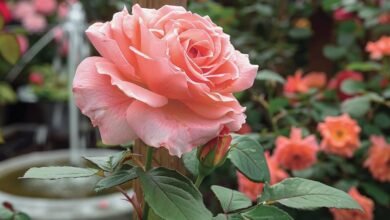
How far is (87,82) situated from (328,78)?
128 centimetres

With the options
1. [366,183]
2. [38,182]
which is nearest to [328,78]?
[366,183]

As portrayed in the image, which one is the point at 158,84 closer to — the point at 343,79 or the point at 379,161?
the point at 379,161

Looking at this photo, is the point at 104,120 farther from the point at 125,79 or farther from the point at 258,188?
the point at 258,188

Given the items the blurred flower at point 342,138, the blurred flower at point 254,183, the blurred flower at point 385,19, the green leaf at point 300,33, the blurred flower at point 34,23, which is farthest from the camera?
the blurred flower at point 34,23

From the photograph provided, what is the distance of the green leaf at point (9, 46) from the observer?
84 cm

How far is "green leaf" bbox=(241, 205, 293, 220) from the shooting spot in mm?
439

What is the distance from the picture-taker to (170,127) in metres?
0.37

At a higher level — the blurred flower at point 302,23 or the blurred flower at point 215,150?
the blurred flower at point 215,150

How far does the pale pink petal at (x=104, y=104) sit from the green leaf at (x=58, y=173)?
65 millimetres

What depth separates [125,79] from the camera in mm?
394

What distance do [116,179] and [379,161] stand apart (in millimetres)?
668

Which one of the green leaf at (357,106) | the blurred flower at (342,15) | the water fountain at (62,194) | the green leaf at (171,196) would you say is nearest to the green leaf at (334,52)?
the blurred flower at (342,15)

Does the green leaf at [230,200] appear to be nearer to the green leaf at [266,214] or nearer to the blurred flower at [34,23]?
the green leaf at [266,214]

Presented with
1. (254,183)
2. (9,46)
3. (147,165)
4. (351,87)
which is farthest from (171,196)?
(351,87)
